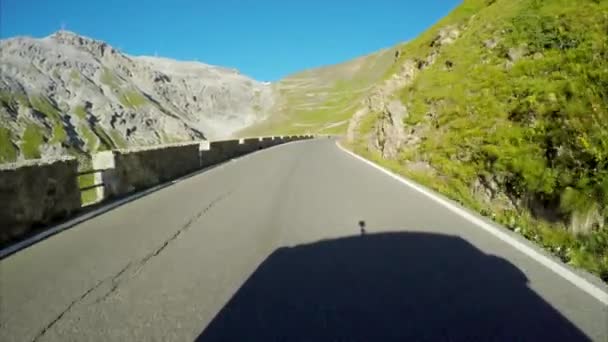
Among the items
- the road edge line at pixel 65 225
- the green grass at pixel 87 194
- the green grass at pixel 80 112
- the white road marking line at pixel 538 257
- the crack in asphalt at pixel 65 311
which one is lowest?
the green grass at pixel 87 194

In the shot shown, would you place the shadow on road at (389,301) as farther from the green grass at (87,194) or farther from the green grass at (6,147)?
the green grass at (6,147)

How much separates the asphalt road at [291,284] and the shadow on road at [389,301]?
0.02m

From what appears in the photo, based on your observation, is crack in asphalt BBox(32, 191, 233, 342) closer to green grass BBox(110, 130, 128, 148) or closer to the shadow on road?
the shadow on road

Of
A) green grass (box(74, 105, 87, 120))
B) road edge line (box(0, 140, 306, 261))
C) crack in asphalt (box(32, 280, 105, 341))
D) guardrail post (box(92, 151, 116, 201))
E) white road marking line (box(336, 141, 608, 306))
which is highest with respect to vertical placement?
green grass (box(74, 105, 87, 120))

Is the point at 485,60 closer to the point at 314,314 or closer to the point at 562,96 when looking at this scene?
the point at 562,96

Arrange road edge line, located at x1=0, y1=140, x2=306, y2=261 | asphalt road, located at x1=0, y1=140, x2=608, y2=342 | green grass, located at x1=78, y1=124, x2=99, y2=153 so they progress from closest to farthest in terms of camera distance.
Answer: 1. asphalt road, located at x1=0, y1=140, x2=608, y2=342
2. road edge line, located at x1=0, y1=140, x2=306, y2=261
3. green grass, located at x1=78, y1=124, x2=99, y2=153

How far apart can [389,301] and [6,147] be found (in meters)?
176

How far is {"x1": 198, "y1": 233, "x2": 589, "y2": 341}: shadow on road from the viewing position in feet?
10.9

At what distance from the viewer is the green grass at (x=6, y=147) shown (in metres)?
143

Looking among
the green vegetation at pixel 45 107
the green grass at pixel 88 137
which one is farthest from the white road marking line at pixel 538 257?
the green vegetation at pixel 45 107

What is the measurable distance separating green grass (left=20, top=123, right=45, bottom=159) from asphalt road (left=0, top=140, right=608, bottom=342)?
166011 mm

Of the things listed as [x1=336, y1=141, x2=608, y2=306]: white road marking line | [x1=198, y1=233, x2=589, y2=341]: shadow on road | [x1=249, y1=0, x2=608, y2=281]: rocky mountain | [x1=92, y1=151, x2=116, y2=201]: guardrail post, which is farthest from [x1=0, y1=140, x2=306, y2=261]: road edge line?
[x1=249, y1=0, x2=608, y2=281]: rocky mountain

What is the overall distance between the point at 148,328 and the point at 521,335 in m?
2.90

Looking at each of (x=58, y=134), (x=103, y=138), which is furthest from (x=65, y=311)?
(x=103, y=138)
